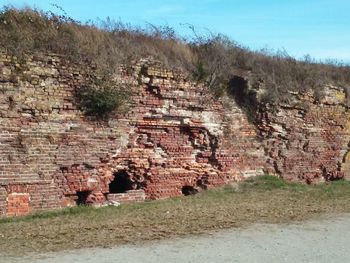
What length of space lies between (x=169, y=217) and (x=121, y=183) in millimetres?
2753

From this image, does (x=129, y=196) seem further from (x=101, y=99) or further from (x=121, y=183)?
(x=101, y=99)

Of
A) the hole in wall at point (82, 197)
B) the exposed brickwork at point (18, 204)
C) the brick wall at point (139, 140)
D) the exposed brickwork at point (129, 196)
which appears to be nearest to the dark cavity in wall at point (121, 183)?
the brick wall at point (139, 140)

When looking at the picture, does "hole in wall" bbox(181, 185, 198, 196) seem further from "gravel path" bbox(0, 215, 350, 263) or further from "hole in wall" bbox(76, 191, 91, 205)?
"gravel path" bbox(0, 215, 350, 263)

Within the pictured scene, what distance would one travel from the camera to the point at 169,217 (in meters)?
9.48

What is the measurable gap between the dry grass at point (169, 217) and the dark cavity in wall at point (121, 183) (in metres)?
0.76

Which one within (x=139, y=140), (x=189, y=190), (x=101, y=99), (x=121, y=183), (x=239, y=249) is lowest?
(x=189, y=190)


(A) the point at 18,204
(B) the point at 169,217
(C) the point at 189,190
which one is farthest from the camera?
(C) the point at 189,190

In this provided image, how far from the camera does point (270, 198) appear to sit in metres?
12.1

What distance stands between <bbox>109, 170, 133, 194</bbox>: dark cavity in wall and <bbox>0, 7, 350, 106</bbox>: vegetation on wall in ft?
5.17

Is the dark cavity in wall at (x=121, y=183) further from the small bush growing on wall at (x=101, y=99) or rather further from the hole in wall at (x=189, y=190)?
the hole in wall at (x=189, y=190)

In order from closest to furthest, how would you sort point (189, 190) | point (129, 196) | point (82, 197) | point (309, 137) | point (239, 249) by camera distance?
point (239, 249)
point (82, 197)
point (129, 196)
point (189, 190)
point (309, 137)

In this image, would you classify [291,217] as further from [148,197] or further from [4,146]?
[4,146]

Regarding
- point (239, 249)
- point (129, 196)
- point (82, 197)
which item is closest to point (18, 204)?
point (82, 197)

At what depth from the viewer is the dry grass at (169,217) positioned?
778cm
